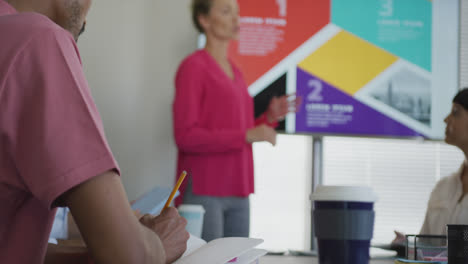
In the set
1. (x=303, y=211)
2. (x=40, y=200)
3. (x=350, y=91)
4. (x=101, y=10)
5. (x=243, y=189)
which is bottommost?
(x=303, y=211)

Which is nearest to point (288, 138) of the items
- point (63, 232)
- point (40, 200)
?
point (63, 232)

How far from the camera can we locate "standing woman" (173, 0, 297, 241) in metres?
2.50

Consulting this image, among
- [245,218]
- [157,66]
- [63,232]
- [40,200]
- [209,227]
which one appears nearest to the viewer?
[40,200]

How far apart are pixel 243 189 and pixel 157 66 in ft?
4.12

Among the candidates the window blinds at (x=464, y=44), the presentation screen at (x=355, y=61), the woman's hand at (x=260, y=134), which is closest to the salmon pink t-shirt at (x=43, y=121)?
the woman's hand at (x=260, y=134)

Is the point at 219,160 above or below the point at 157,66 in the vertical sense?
below

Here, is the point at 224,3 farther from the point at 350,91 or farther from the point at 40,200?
the point at 40,200

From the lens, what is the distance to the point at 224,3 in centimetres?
294

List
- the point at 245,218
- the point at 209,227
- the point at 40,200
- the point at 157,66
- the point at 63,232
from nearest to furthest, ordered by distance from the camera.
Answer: the point at 40,200
the point at 63,232
the point at 209,227
the point at 245,218
the point at 157,66

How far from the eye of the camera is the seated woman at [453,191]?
2422 millimetres

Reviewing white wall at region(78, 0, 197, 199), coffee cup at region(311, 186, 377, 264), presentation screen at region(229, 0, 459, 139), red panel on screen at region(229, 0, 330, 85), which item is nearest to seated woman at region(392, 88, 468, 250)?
presentation screen at region(229, 0, 459, 139)

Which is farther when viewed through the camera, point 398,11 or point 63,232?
point 398,11

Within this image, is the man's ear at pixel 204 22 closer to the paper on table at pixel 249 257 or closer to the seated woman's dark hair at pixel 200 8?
the seated woman's dark hair at pixel 200 8

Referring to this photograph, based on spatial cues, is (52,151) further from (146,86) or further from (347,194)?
(146,86)
